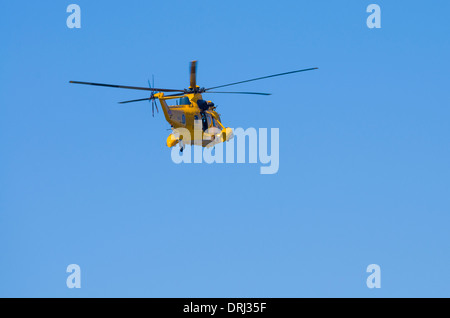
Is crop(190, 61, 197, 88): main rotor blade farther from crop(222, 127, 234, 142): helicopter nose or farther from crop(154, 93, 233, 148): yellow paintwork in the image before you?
crop(222, 127, 234, 142): helicopter nose

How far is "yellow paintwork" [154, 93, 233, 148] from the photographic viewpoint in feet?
287

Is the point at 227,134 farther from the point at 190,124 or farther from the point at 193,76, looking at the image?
the point at 193,76

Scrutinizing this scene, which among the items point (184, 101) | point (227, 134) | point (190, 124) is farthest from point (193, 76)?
point (227, 134)

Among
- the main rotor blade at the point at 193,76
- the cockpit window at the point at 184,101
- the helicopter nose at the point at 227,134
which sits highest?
the main rotor blade at the point at 193,76

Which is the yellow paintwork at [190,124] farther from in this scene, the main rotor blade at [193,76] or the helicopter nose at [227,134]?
the main rotor blade at [193,76]

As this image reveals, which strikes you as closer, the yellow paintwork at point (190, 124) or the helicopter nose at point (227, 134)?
the yellow paintwork at point (190, 124)

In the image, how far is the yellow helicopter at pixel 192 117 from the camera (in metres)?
87.3

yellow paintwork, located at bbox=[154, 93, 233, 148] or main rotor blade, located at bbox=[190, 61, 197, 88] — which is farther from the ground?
main rotor blade, located at bbox=[190, 61, 197, 88]

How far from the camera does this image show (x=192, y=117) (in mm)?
91000

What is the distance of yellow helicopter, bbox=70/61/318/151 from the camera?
87.3 m

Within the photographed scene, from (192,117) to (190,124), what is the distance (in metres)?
0.89

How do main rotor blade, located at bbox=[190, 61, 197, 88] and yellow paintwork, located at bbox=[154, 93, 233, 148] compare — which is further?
main rotor blade, located at bbox=[190, 61, 197, 88]

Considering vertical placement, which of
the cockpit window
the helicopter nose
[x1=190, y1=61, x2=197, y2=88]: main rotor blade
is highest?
[x1=190, y1=61, x2=197, y2=88]: main rotor blade

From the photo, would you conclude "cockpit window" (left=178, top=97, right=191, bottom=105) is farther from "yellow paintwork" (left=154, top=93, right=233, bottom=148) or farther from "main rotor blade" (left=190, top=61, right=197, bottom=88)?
"main rotor blade" (left=190, top=61, right=197, bottom=88)
